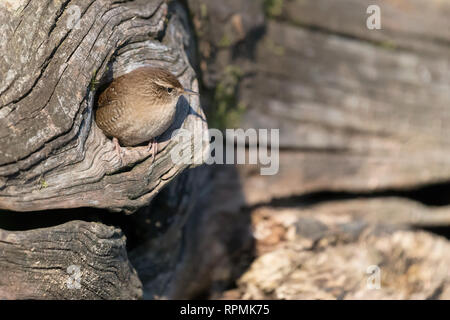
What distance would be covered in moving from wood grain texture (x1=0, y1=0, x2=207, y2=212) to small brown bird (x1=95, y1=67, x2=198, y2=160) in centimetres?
9

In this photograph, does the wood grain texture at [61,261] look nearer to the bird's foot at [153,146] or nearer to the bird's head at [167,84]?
the bird's foot at [153,146]

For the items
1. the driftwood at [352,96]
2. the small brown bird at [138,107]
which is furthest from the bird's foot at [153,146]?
the driftwood at [352,96]

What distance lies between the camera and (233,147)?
525 cm

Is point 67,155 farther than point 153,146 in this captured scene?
No

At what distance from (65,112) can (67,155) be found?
26cm

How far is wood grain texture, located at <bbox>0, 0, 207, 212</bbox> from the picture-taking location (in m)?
2.84

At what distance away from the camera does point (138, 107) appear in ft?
11.1

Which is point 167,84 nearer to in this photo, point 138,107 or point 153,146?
point 138,107

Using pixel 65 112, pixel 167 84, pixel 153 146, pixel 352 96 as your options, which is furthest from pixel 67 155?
pixel 352 96

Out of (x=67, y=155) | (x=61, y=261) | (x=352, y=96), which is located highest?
(x=352, y=96)

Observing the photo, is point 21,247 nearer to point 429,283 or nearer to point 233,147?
point 233,147

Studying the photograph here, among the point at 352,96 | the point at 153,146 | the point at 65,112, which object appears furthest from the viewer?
the point at 352,96

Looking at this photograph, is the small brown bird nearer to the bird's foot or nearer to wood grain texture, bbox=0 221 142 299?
the bird's foot
